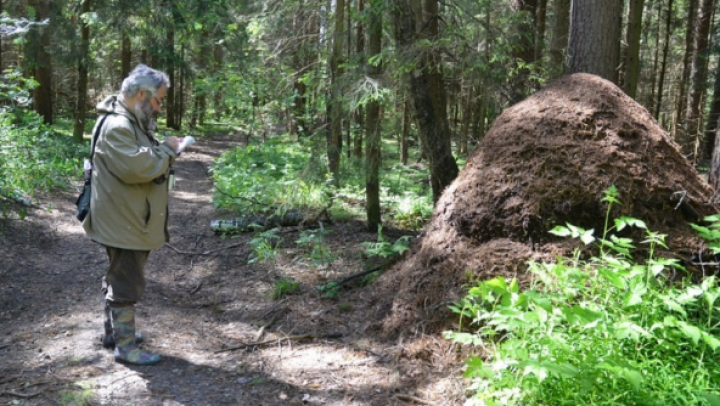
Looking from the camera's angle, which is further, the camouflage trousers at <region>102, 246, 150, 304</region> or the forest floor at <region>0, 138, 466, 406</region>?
the camouflage trousers at <region>102, 246, 150, 304</region>

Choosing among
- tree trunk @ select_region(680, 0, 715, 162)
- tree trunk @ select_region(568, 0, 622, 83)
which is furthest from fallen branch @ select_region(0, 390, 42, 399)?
tree trunk @ select_region(680, 0, 715, 162)

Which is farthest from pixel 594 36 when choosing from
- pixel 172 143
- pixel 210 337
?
pixel 210 337

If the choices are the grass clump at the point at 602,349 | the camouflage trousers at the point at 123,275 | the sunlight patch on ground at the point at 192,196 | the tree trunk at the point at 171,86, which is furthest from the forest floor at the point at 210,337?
the tree trunk at the point at 171,86

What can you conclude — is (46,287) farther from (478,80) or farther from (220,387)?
(478,80)

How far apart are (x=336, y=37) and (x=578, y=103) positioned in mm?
4727

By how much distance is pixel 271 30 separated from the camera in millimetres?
12539

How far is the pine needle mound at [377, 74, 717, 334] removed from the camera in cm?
458

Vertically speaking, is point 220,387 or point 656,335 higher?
point 656,335

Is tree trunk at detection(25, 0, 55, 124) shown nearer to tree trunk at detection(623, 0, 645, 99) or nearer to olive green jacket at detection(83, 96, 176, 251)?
olive green jacket at detection(83, 96, 176, 251)

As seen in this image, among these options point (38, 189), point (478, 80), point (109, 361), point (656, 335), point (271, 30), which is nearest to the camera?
point (656, 335)

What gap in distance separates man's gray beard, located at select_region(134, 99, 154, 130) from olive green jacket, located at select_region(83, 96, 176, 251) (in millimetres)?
42

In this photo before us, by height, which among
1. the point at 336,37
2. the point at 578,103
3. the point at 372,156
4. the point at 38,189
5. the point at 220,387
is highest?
the point at 336,37

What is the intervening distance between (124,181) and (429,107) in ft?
13.0

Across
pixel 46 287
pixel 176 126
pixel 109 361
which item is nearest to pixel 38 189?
pixel 46 287
